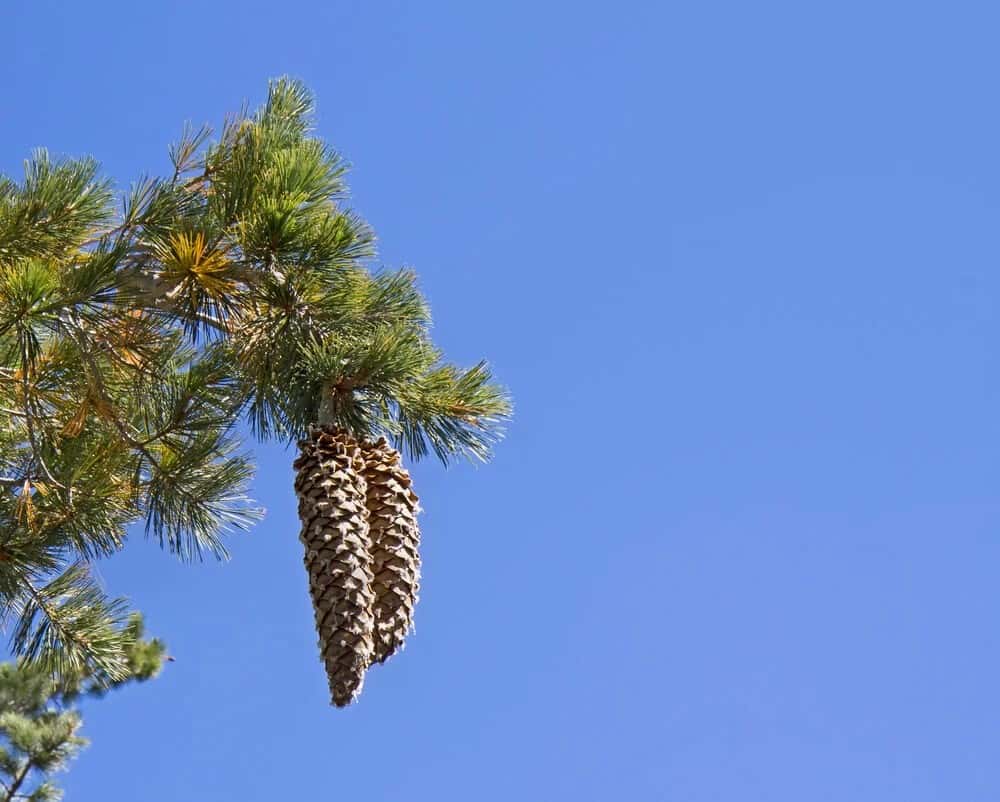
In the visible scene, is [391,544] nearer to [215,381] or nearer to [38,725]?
[215,381]

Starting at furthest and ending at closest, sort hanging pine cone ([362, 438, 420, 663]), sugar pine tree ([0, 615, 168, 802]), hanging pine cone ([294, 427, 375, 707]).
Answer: sugar pine tree ([0, 615, 168, 802]) → hanging pine cone ([362, 438, 420, 663]) → hanging pine cone ([294, 427, 375, 707])

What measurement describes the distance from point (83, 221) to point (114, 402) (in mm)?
531

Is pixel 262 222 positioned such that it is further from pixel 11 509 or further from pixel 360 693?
pixel 11 509

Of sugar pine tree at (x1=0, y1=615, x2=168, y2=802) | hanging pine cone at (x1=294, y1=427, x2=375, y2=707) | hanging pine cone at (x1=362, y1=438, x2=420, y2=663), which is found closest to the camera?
hanging pine cone at (x1=294, y1=427, x2=375, y2=707)

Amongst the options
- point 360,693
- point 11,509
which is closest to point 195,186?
point 11,509

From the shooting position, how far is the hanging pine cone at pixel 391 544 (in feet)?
9.71

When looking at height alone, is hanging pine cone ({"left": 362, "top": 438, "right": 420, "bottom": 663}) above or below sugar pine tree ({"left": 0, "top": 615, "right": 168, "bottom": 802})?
below


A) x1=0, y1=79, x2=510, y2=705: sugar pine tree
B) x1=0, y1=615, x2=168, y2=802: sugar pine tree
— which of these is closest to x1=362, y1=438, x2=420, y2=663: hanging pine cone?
x1=0, y1=79, x2=510, y2=705: sugar pine tree

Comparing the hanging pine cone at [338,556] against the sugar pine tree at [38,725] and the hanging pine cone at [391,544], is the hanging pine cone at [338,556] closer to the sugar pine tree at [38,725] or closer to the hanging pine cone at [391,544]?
the hanging pine cone at [391,544]

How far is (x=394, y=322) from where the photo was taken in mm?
3398

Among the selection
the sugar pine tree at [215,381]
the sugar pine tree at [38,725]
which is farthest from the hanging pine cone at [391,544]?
the sugar pine tree at [38,725]

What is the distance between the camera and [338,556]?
2.89m

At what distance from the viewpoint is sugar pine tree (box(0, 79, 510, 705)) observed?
120 inches

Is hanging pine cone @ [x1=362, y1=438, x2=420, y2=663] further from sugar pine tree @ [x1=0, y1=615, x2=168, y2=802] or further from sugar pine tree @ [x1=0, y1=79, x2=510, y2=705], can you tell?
sugar pine tree @ [x1=0, y1=615, x2=168, y2=802]
